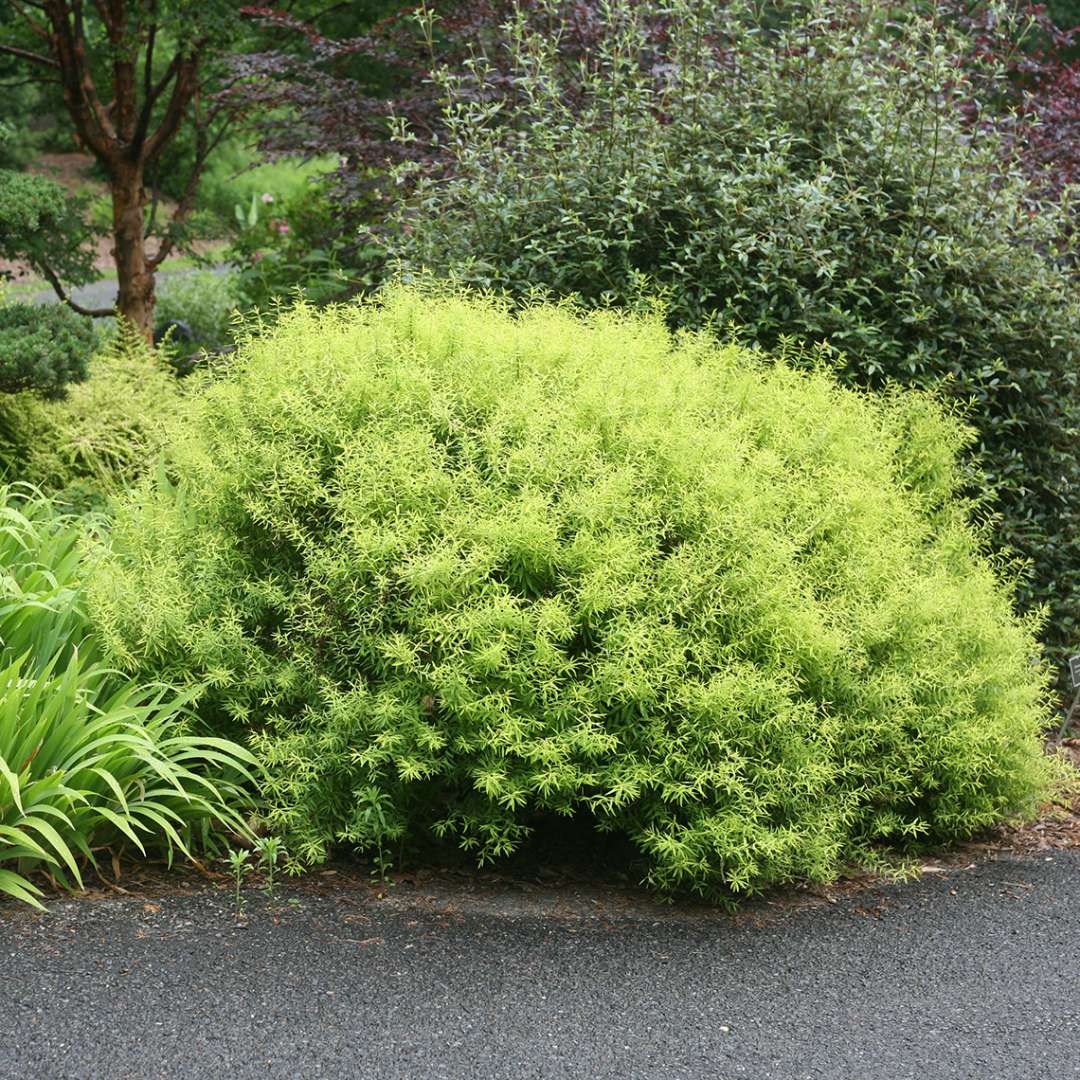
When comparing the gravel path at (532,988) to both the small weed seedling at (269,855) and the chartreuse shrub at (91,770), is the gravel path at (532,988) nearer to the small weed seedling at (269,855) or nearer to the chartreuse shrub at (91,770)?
the small weed seedling at (269,855)

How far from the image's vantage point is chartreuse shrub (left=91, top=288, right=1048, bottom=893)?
314cm

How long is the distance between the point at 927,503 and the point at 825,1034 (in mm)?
2253

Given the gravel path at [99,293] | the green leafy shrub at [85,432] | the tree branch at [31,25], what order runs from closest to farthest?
the green leafy shrub at [85,432], the tree branch at [31,25], the gravel path at [99,293]

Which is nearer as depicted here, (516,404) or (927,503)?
(516,404)

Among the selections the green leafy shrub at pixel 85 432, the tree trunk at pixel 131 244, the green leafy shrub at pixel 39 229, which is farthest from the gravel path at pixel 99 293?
the green leafy shrub at pixel 85 432

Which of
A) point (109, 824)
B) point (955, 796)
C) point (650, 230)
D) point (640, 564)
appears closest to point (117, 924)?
point (109, 824)

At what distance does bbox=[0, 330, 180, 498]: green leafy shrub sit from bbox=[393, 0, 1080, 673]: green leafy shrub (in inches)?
69.3

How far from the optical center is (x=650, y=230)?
506 cm

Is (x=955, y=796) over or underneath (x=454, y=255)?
underneath

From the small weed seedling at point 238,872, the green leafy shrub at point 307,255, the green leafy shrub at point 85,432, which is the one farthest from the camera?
the green leafy shrub at point 307,255

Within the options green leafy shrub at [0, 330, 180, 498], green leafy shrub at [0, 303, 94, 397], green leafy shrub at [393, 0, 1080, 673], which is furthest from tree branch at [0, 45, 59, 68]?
green leafy shrub at [393, 0, 1080, 673]

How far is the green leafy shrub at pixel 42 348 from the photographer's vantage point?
5.52 metres

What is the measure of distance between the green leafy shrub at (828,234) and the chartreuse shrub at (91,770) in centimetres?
210

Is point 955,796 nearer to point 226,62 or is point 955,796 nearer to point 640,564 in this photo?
point 640,564
